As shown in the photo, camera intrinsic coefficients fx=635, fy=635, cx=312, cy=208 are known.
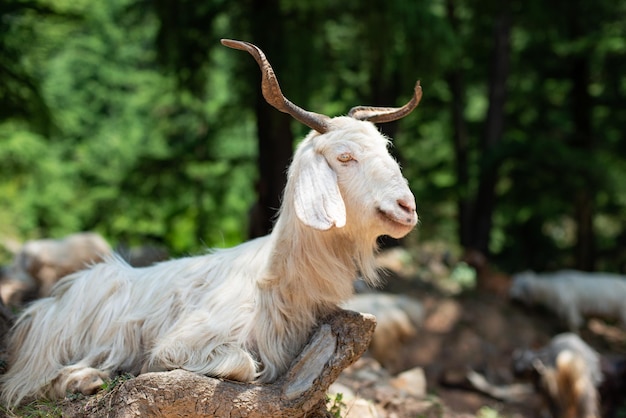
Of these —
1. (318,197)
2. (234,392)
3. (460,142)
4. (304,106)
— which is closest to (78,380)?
(234,392)

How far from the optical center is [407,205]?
9.50ft

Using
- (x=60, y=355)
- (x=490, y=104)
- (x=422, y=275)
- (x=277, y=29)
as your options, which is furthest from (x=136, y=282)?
(x=490, y=104)

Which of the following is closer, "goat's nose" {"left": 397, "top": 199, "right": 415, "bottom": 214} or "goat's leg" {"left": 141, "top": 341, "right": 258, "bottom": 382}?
"goat's nose" {"left": 397, "top": 199, "right": 415, "bottom": 214}

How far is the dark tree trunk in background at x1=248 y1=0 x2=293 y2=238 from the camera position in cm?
805

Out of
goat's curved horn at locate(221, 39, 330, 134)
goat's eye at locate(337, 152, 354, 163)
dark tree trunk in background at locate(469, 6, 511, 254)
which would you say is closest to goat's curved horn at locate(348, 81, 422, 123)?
goat's curved horn at locate(221, 39, 330, 134)

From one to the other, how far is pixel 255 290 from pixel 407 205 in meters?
0.92

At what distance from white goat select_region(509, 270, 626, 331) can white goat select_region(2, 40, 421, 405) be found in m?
8.79

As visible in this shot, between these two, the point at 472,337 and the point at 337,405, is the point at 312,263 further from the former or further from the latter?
the point at 472,337

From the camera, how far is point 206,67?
9.48m

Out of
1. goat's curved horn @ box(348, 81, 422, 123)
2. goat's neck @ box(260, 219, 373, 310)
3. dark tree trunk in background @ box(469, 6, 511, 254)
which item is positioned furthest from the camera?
dark tree trunk in background @ box(469, 6, 511, 254)

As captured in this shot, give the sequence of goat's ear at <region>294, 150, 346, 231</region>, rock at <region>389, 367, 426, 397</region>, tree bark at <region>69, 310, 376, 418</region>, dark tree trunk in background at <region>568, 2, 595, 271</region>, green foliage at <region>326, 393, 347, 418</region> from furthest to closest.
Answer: dark tree trunk in background at <region>568, 2, 595, 271</region> → rock at <region>389, 367, 426, 397</region> → green foliage at <region>326, 393, 347, 418</region> → tree bark at <region>69, 310, 376, 418</region> → goat's ear at <region>294, 150, 346, 231</region>

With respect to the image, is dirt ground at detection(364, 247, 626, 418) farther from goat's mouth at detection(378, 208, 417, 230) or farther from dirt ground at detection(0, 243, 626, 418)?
goat's mouth at detection(378, 208, 417, 230)

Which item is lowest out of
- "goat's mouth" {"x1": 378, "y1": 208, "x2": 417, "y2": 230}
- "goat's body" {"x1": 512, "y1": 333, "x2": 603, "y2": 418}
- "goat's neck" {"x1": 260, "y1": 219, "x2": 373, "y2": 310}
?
"goat's body" {"x1": 512, "y1": 333, "x2": 603, "y2": 418}

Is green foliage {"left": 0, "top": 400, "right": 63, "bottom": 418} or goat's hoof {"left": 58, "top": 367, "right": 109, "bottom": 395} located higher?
goat's hoof {"left": 58, "top": 367, "right": 109, "bottom": 395}
